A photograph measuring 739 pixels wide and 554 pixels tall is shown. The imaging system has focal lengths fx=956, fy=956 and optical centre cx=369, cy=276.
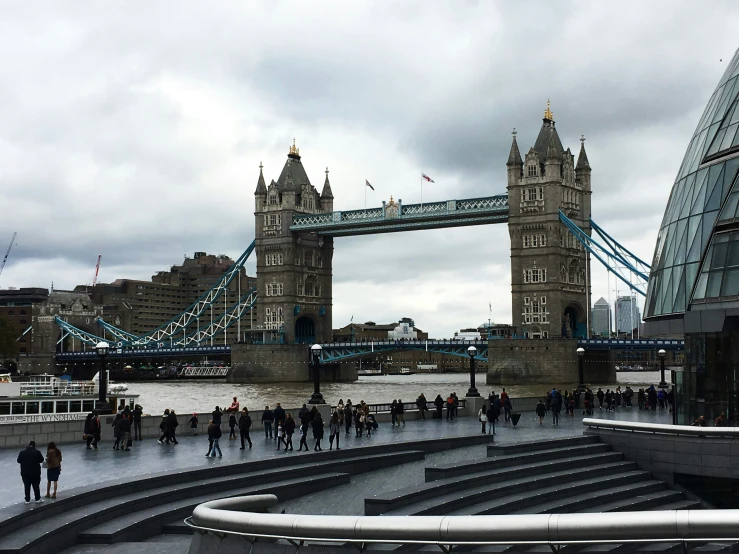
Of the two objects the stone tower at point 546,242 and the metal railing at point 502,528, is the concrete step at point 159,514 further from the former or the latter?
the stone tower at point 546,242

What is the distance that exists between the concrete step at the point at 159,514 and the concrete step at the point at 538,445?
4395 millimetres

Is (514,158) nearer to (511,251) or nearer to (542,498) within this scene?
(511,251)

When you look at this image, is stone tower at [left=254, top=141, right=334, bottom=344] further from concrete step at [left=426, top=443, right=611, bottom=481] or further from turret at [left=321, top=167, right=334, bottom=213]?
concrete step at [left=426, top=443, right=611, bottom=481]

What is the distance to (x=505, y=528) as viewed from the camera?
9.58 meters

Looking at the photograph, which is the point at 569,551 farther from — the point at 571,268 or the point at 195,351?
the point at 195,351

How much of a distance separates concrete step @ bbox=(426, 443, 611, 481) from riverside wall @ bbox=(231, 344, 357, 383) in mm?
94252

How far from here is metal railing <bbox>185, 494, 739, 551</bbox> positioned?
30.1ft

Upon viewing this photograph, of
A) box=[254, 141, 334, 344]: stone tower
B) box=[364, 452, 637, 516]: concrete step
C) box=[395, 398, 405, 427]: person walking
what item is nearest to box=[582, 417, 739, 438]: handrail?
box=[364, 452, 637, 516]: concrete step

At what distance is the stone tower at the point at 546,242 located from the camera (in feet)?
348

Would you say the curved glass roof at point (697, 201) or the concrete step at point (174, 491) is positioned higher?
the curved glass roof at point (697, 201)

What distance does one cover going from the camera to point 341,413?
2955 cm

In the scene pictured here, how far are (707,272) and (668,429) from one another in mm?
4457

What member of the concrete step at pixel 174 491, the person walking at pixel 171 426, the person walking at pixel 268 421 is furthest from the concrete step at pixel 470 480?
the person walking at pixel 171 426

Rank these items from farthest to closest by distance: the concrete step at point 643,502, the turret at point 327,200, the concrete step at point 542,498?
the turret at point 327,200
the concrete step at point 643,502
the concrete step at point 542,498
